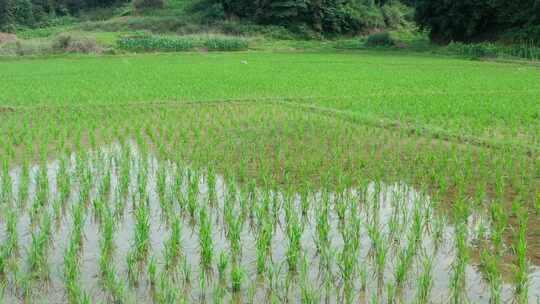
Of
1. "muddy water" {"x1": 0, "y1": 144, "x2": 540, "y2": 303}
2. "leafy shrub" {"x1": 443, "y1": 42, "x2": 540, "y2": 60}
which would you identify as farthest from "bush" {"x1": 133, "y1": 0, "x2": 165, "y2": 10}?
"muddy water" {"x1": 0, "y1": 144, "x2": 540, "y2": 303}

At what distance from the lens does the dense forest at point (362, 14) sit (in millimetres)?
26078

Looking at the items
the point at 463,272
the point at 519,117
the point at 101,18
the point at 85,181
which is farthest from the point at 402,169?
the point at 101,18

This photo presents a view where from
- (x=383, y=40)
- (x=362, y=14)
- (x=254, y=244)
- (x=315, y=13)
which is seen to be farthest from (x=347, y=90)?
(x=362, y=14)

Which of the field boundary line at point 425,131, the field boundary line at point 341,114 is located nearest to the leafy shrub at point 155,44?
the field boundary line at point 341,114

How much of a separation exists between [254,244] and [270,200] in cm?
93

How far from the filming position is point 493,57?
22625 millimetres

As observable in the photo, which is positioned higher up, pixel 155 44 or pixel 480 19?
pixel 480 19

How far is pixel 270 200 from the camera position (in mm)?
4523

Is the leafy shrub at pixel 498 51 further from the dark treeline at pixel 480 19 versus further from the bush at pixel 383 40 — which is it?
the bush at pixel 383 40

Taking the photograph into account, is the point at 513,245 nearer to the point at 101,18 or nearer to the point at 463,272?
the point at 463,272

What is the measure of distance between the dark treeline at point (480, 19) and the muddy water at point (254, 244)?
913 inches

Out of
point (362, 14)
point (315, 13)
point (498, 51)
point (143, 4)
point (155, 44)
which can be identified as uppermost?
point (143, 4)

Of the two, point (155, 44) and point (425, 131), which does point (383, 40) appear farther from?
point (425, 131)

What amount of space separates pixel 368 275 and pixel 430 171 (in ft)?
8.28
